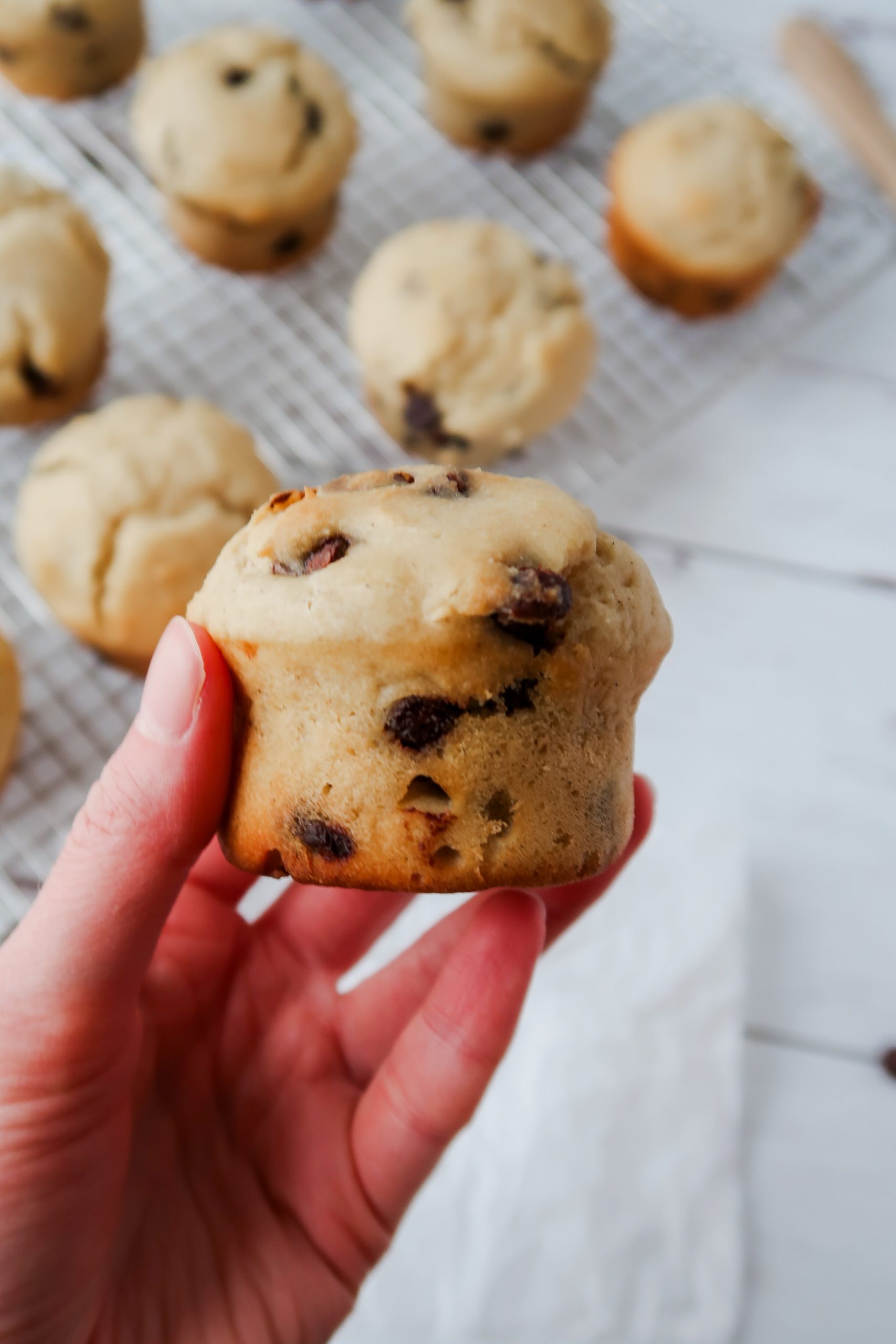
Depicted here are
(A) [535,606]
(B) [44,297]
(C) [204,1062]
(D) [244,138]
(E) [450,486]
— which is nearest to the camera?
(A) [535,606]

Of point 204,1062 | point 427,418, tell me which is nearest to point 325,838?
point 204,1062

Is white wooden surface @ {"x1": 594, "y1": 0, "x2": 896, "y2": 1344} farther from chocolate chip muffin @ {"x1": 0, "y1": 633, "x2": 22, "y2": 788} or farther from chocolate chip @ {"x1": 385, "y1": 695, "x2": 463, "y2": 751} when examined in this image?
chocolate chip @ {"x1": 385, "y1": 695, "x2": 463, "y2": 751}

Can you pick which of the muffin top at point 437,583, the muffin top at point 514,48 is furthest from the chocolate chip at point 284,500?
the muffin top at point 514,48

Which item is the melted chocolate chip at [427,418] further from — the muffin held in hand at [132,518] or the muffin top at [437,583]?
the muffin top at [437,583]

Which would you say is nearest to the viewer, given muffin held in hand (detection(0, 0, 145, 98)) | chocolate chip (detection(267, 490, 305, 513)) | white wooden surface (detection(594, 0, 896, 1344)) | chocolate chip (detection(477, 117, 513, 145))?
chocolate chip (detection(267, 490, 305, 513))

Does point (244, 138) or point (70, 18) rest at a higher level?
point (70, 18)

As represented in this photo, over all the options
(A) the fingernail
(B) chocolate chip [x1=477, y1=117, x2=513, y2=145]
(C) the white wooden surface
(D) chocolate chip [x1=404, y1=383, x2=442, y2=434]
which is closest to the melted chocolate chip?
(D) chocolate chip [x1=404, y1=383, x2=442, y2=434]

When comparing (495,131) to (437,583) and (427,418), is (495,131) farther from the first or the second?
(437,583)
